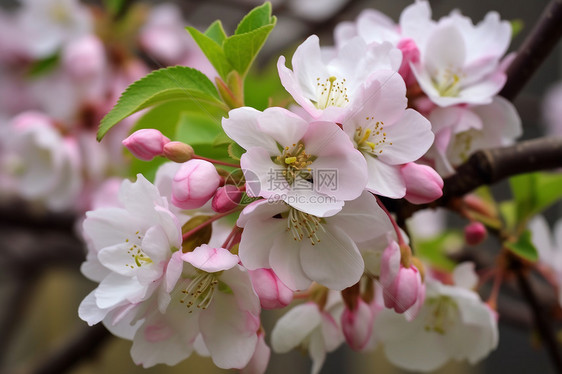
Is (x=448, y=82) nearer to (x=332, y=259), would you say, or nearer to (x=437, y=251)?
(x=332, y=259)

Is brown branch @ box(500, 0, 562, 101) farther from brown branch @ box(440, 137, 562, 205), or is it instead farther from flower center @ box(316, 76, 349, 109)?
flower center @ box(316, 76, 349, 109)

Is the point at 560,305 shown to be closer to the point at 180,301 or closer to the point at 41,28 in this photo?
the point at 180,301

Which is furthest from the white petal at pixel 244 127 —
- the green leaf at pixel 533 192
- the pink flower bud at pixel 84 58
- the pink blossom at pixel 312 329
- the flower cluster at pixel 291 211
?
the pink flower bud at pixel 84 58

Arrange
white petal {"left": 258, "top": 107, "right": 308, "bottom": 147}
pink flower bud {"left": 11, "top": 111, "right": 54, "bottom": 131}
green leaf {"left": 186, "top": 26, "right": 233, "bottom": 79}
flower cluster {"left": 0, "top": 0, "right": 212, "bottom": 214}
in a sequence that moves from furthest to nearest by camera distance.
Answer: flower cluster {"left": 0, "top": 0, "right": 212, "bottom": 214} < pink flower bud {"left": 11, "top": 111, "right": 54, "bottom": 131} < green leaf {"left": 186, "top": 26, "right": 233, "bottom": 79} < white petal {"left": 258, "top": 107, "right": 308, "bottom": 147}

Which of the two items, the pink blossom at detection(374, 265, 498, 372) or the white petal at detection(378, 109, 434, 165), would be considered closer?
the white petal at detection(378, 109, 434, 165)

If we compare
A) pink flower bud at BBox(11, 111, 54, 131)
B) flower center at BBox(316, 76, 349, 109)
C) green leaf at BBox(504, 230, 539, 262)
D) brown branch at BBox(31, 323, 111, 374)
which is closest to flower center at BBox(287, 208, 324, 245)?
flower center at BBox(316, 76, 349, 109)

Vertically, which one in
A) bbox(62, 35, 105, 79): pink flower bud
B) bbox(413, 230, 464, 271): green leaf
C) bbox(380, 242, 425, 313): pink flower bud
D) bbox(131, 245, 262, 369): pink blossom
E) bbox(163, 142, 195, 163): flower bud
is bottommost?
bbox(413, 230, 464, 271): green leaf

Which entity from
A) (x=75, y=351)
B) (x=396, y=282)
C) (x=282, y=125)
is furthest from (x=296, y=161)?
(x=75, y=351)

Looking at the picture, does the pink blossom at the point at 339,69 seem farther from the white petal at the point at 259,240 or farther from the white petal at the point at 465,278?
the white petal at the point at 465,278
